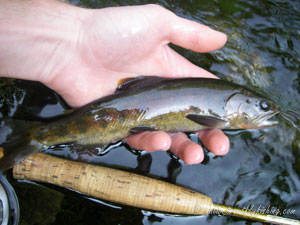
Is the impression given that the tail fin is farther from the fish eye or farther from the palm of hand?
the fish eye

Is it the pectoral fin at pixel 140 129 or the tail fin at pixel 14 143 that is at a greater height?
the pectoral fin at pixel 140 129

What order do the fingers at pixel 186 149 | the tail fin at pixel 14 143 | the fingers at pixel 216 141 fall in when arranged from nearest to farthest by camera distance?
the tail fin at pixel 14 143
the fingers at pixel 186 149
the fingers at pixel 216 141

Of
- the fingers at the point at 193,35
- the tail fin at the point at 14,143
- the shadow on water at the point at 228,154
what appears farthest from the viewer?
the fingers at the point at 193,35

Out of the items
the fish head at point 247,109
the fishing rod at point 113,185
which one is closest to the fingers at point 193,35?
the fish head at point 247,109

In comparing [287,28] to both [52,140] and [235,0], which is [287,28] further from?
[52,140]

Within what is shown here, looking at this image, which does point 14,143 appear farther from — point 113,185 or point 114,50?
point 114,50

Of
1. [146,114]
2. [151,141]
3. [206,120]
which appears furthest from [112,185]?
[206,120]

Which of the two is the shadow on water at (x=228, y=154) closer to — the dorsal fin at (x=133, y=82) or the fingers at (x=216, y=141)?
the fingers at (x=216, y=141)
